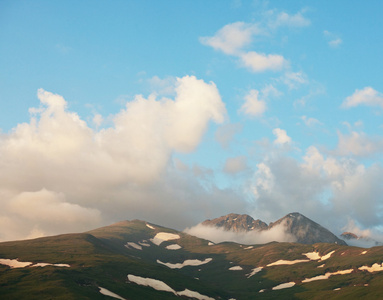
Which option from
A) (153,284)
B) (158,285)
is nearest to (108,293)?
(153,284)

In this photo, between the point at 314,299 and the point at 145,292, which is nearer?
the point at 145,292

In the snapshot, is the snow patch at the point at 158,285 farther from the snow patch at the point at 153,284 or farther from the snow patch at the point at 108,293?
the snow patch at the point at 108,293

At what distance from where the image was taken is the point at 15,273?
182 metres

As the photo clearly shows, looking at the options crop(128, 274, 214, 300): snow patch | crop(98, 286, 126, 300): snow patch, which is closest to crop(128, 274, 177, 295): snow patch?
crop(128, 274, 214, 300): snow patch

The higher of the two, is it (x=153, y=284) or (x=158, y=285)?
(x=153, y=284)

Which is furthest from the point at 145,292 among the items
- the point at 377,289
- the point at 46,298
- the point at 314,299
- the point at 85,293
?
the point at 377,289

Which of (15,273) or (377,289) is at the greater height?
(15,273)

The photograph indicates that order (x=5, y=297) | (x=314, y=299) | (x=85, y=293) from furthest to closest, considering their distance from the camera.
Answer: (x=314, y=299) < (x=85, y=293) < (x=5, y=297)

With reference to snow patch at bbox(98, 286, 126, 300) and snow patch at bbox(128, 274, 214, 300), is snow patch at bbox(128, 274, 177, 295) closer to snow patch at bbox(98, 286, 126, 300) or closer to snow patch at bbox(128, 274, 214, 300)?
snow patch at bbox(128, 274, 214, 300)

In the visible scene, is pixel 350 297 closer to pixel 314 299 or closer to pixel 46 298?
pixel 314 299

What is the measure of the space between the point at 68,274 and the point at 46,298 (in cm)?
4287

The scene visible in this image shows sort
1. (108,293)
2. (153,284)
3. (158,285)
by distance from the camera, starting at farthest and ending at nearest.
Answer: (153,284)
(158,285)
(108,293)

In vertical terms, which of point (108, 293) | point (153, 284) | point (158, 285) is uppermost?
point (153, 284)

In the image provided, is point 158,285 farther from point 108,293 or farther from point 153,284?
point 108,293
